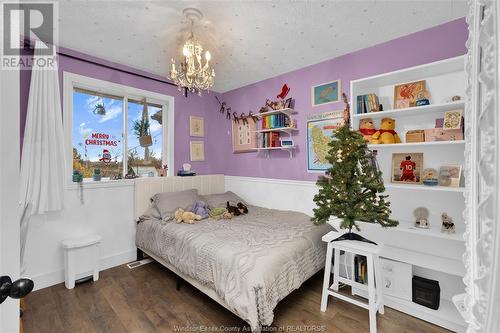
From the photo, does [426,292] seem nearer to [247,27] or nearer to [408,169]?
Result: [408,169]

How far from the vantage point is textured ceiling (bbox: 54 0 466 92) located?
6.21 ft

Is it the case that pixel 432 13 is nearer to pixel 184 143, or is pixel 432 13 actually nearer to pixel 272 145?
pixel 272 145

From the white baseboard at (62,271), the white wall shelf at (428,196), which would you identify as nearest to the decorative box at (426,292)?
the white wall shelf at (428,196)

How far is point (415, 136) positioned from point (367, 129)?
1.36ft

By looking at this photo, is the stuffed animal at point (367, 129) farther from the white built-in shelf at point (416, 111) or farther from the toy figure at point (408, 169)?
the toy figure at point (408, 169)

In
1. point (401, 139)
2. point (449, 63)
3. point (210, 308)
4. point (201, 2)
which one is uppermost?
point (201, 2)

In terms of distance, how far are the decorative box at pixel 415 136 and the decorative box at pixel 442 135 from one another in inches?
1.8

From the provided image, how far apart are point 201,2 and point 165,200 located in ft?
7.10

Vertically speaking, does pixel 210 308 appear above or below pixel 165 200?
below

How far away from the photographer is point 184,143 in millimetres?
3648

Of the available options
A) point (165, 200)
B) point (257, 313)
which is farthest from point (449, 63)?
point (165, 200)

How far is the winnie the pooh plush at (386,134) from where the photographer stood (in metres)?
2.26

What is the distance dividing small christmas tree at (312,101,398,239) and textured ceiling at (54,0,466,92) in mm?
1043

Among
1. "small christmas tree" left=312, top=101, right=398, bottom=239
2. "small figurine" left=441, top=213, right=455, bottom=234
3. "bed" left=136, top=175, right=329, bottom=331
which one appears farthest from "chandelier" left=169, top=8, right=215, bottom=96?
"small figurine" left=441, top=213, right=455, bottom=234
